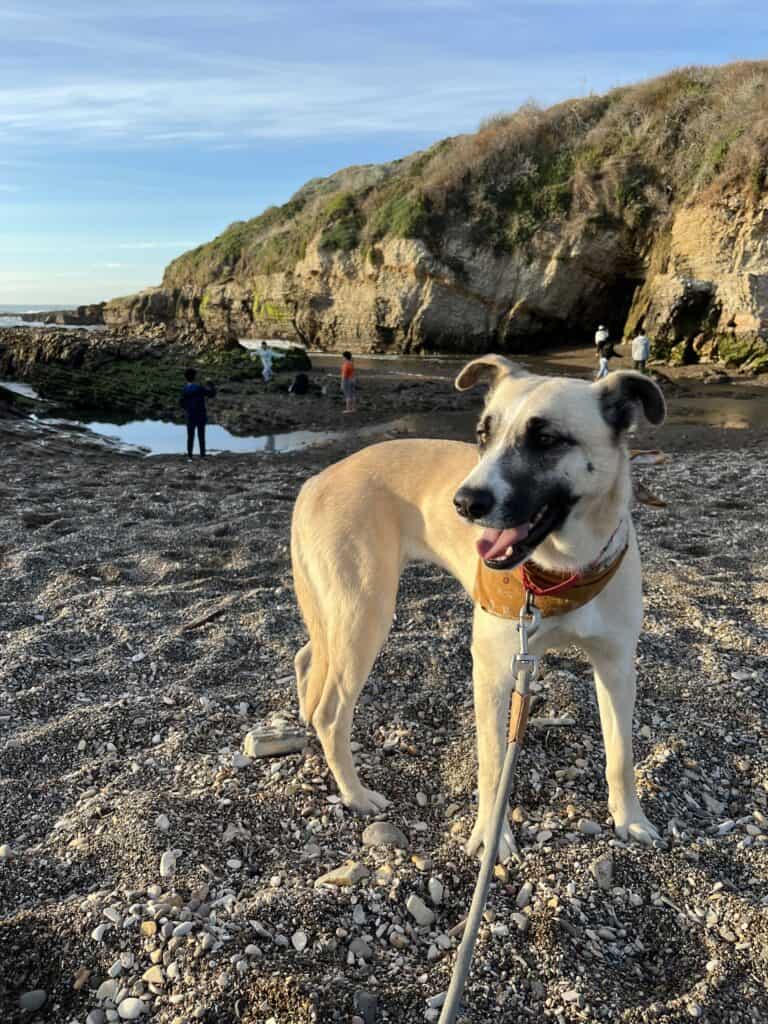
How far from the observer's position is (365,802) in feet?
10.1

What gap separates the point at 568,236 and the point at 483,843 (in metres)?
32.4

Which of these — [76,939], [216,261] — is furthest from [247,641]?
[216,261]

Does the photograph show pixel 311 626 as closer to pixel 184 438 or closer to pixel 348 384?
pixel 184 438

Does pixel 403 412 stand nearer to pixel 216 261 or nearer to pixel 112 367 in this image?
pixel 112 367

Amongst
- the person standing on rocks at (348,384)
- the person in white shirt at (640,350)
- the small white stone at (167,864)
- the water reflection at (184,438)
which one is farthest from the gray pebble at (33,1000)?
the person in white shirt at (640,350)

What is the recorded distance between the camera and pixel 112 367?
82.0 feet

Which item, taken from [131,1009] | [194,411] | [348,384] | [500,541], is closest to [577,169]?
[348,384]

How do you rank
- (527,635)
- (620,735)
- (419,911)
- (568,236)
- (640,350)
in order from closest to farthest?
(419,911) < (527,635) < (620,735) < (640,350) < (568,236)

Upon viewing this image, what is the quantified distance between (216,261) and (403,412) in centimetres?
3702

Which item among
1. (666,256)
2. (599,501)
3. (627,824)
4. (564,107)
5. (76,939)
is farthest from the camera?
(564,107)

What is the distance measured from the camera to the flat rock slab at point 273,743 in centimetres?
340

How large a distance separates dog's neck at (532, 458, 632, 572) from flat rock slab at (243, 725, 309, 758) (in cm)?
164

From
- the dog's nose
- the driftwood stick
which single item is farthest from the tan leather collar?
the driftwood stick

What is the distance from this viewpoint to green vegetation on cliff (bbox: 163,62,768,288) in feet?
91.1
